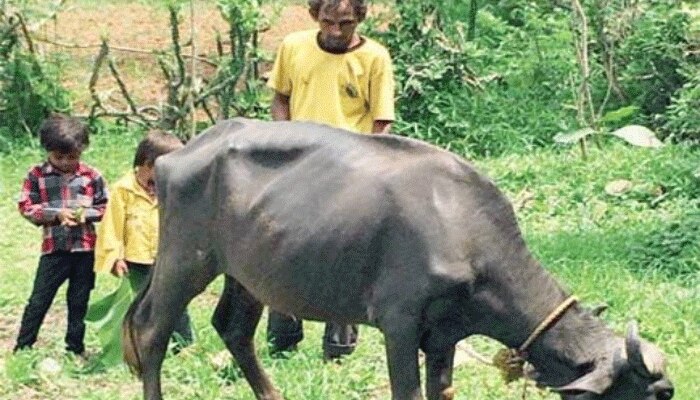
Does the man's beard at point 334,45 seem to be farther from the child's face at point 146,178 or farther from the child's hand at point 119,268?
the child's hand at point 119,268

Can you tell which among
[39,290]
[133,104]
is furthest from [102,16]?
[39,290]

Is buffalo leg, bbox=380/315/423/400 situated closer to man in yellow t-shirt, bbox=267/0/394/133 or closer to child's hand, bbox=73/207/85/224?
man in yellow t-shirt, bbox=267/0/394/133

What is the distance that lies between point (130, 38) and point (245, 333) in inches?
445

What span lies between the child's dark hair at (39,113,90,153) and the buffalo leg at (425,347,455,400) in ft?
8.06

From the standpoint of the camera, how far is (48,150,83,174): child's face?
7301mm

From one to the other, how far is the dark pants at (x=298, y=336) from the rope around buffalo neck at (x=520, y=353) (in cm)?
155

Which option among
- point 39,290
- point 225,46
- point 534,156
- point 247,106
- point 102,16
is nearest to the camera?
point 39,290

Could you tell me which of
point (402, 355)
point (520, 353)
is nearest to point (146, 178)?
point (402, 355)

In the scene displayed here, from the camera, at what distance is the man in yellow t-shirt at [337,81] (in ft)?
22.7

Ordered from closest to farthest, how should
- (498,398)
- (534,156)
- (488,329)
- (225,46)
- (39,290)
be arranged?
(488,329), (498,398), (39,290), (534,156), (225,46)

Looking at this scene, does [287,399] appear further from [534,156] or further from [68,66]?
[68,66]

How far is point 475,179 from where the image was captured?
213 inches

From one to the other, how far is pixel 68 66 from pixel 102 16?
11.1 feet

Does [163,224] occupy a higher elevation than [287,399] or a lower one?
higher
